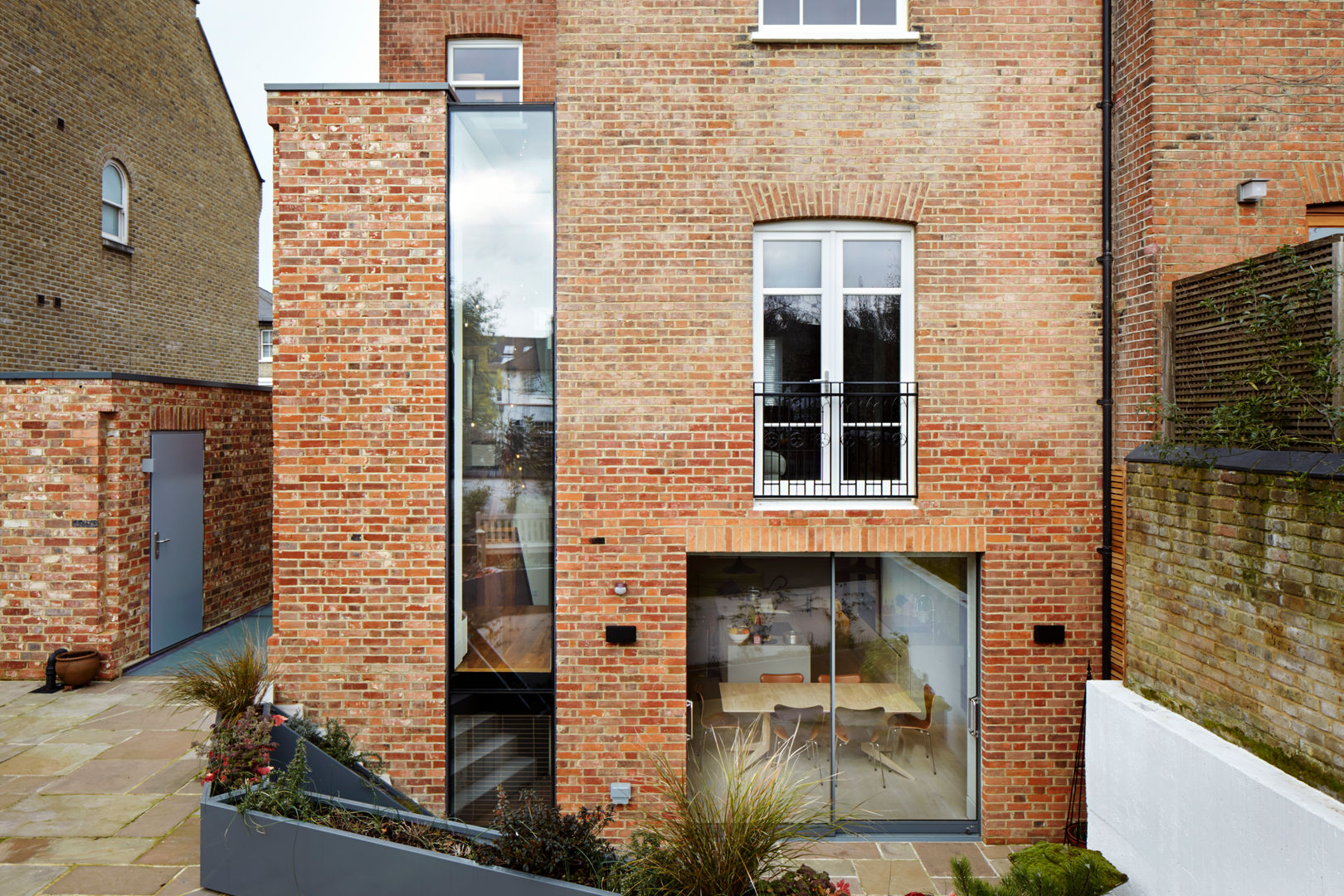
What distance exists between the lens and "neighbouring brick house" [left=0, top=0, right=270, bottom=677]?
820 centimetres

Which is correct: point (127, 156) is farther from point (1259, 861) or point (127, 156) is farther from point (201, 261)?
point (1259, 861)

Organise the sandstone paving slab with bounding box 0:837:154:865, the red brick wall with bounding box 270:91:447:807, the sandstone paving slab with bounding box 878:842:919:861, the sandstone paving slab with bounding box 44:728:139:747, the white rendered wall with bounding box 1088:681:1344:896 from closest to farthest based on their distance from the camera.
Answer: the white rendered wall with bounding box 1088:681:1344:896, the sandstone paving slab with bounding box 0:837:154:865, the sandstone paving slab with bounding box 878:842:919:861, the red brick wall with bounding box 270:91:447:807, the sandstone paving slab with bounding box 44:728:139:747

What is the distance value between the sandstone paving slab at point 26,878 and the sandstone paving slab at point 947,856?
19.9ft

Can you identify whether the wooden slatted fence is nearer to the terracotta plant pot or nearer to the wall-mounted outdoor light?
the wall-mounted outdoor light

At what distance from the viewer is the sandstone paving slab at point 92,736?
Result: 6699 mm

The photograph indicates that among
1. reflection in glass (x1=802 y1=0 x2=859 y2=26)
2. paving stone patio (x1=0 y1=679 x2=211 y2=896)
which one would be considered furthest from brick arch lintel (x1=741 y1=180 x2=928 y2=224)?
→ paving stone patio (x1=0 y1=679 x2=211 y2=896)

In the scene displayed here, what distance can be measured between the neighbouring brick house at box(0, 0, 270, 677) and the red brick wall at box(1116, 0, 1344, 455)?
34.3 ft

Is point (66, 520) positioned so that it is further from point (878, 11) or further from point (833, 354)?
point (878, 11)

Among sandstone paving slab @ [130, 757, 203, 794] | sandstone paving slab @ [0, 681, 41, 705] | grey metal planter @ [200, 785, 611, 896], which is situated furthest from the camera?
sandstone paving slab @ [0, 681, 41, 705]

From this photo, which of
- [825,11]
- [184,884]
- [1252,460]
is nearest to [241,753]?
[184,884]

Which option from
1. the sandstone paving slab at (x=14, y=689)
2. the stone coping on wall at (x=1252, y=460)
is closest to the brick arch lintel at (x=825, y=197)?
the stone coping on wall at (x=1252, y=460)

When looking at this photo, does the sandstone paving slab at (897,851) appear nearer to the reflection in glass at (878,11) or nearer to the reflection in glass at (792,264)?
the reflection in glass at (792,264)

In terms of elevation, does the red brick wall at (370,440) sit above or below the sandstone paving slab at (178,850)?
above

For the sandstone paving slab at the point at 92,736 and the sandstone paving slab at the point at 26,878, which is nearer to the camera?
the sandstone paving slab at the point at 26,878
